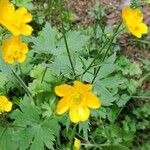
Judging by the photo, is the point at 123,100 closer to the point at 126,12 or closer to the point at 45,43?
the point at 45,43

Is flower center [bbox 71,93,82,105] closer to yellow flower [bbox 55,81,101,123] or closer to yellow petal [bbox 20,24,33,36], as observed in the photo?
yellow flower [bbox 55,81,101,123]

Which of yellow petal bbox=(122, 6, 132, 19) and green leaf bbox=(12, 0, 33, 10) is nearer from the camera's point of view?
yellow petal bbox=(122, 6, 132, 19)

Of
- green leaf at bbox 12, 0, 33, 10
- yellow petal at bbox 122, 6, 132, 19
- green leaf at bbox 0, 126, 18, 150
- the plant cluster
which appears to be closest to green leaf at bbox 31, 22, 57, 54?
the plant cluster

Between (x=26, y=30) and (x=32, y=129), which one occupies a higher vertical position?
(x=26, y=30)

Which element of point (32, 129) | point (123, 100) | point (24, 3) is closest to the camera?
point (32, 129)

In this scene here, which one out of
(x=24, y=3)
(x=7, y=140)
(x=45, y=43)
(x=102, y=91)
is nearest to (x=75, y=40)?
(x=45, y=43)

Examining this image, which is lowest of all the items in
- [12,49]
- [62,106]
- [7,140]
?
[7,140]

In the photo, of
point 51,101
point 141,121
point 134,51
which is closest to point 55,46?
point 51,101

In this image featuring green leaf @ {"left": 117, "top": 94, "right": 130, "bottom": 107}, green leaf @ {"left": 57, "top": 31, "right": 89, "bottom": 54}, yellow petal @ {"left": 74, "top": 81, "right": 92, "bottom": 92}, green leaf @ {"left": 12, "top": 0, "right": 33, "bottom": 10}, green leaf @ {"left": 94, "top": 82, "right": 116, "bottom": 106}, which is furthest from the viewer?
green leaf @ {"left": 12, "top": 0, "right": 33, "bottom": 10}
